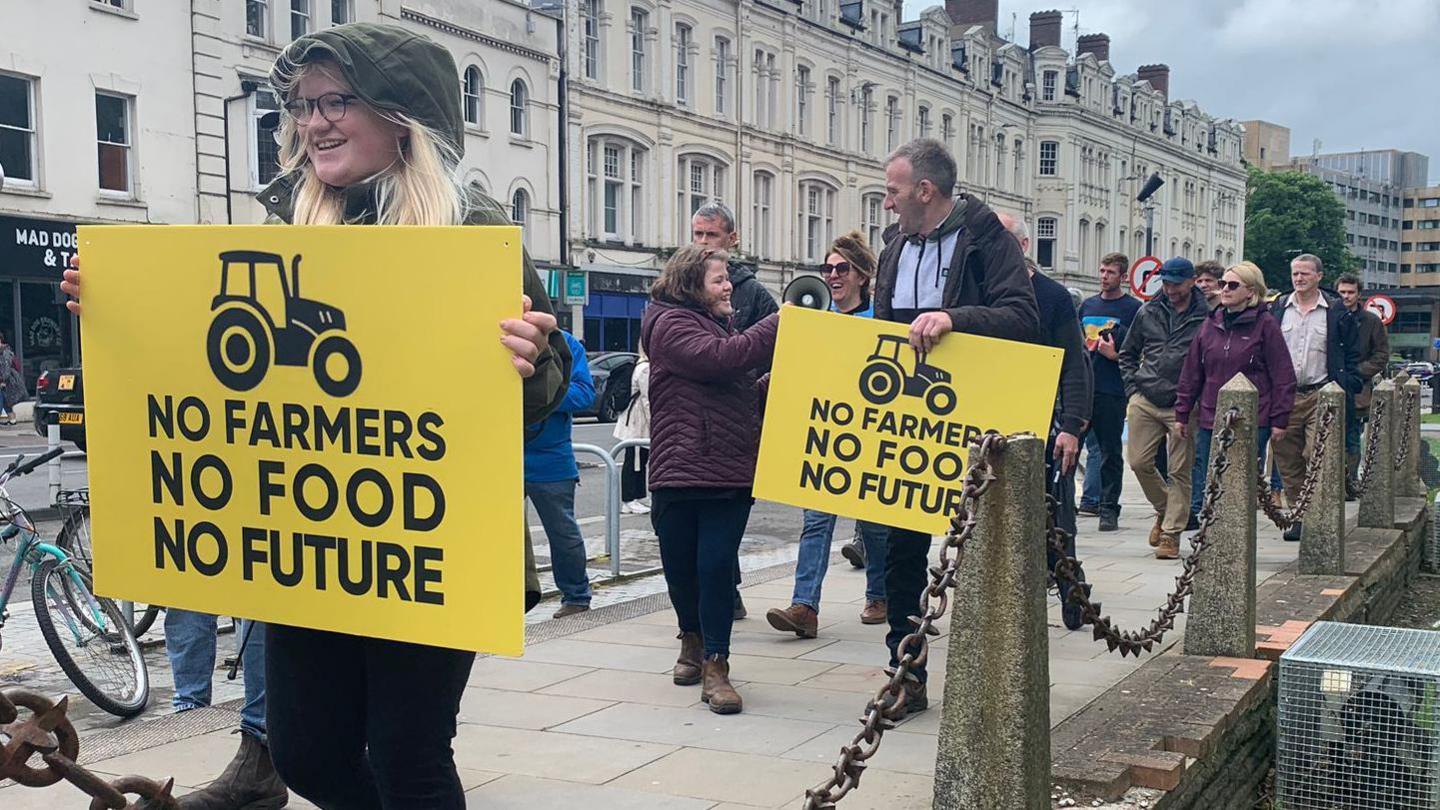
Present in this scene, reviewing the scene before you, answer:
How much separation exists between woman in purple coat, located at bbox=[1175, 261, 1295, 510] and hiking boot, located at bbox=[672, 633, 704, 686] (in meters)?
4.72

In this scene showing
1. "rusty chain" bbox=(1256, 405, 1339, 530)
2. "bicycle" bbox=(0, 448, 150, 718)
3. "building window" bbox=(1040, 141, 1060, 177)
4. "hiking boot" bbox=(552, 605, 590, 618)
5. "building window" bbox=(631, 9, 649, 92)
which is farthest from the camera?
"building window" bbox=(1040, 141, 1060, 177)

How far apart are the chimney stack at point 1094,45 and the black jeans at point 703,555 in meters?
63.4

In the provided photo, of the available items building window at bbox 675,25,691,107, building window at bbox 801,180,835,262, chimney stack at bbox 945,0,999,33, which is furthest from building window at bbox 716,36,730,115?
chimney stack at bbox 945,0,999,33

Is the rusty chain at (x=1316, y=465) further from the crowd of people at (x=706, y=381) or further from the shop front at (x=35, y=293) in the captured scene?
the shop front at (x=35, y=293)

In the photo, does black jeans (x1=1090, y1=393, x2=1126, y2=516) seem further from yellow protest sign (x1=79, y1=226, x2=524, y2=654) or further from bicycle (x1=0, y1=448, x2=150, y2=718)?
yellow protest sign (x1=79, y1=226, x2=524, y2=654)

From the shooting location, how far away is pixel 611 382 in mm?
27125

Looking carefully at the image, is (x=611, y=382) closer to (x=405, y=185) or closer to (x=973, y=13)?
(x=405, y=185)

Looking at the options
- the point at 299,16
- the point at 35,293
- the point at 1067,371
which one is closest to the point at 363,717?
the point at 1067,371

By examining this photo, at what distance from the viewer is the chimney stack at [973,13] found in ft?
191

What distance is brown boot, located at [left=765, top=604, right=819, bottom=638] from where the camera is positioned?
6523 mm

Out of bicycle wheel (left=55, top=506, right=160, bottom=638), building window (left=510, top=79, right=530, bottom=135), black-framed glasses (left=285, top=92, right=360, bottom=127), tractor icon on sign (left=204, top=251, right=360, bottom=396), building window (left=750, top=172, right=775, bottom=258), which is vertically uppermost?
building window (left=510, top=79, right=530, bottom=135)

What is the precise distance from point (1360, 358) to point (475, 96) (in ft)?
77.9

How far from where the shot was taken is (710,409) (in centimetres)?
550

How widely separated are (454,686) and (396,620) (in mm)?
186
